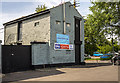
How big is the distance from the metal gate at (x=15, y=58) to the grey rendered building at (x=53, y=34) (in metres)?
0.88

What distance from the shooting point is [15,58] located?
47.2 ft

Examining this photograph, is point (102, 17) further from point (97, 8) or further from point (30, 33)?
point (30, 33)

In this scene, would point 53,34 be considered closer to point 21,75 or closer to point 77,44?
point 77,44

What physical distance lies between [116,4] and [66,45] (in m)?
18.5

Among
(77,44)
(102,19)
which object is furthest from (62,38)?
(102,19)

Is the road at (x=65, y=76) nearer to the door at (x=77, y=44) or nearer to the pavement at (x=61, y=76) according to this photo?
the pavement at (x=61, y=76)

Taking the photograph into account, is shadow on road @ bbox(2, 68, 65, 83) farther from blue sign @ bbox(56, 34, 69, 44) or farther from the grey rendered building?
blue sign @ bbox(56, 34, 69, 44)

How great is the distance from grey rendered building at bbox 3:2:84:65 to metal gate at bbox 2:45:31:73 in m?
0.88

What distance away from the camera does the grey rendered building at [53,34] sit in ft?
58.5

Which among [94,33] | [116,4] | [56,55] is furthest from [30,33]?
[116,4]

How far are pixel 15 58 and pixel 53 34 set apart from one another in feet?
20.2

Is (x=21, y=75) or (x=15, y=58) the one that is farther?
(x=15, y=58)

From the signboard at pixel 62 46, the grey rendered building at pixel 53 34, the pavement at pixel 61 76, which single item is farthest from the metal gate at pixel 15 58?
the signboard at pixel 62 46

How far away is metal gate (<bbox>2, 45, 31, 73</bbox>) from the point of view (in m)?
13.5
